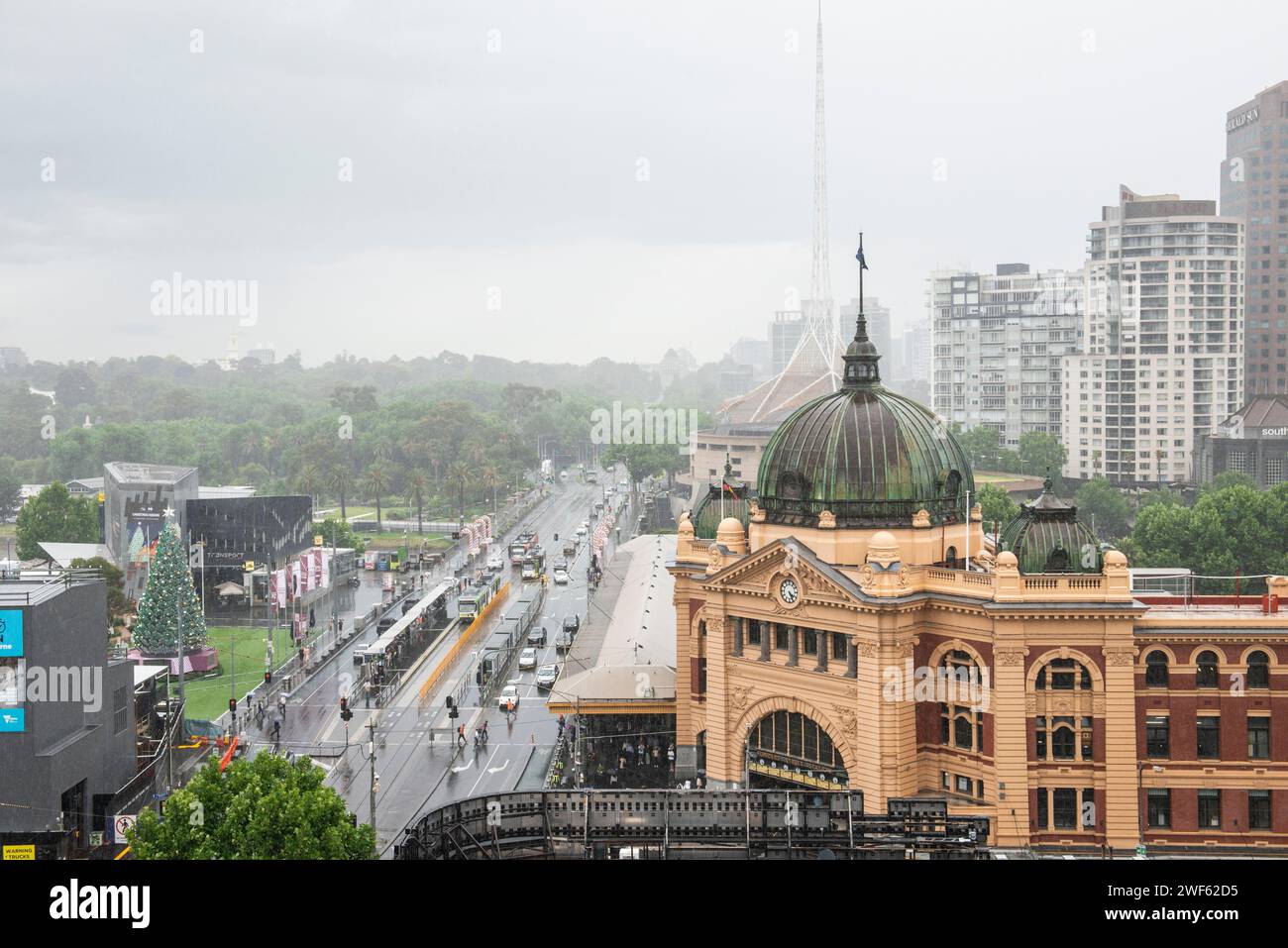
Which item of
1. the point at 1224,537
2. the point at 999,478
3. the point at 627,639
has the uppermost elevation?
the point at 999,478

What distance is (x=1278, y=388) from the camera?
19475 cm

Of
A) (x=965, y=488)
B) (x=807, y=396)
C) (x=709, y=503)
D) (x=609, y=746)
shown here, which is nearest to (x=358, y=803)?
(x=609, y=746)

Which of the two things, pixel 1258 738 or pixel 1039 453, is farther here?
pixel 1039 453

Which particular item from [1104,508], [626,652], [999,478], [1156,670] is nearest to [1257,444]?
[1104,508]

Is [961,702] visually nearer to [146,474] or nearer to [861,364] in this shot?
[861,364]

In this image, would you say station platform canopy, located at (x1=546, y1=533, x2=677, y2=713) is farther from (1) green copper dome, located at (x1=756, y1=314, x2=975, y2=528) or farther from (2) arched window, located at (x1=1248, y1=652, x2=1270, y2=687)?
(2) arched window, located at (x1=1248, y1=652, x2=1270, y2=687)

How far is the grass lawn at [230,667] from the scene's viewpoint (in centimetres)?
8375

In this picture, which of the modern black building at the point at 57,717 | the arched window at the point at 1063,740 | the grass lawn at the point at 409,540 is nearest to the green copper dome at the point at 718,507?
the arched window at the point at 1063,740

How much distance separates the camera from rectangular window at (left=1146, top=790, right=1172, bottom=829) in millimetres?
53469

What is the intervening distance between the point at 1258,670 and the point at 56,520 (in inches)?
4852

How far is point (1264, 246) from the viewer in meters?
198
